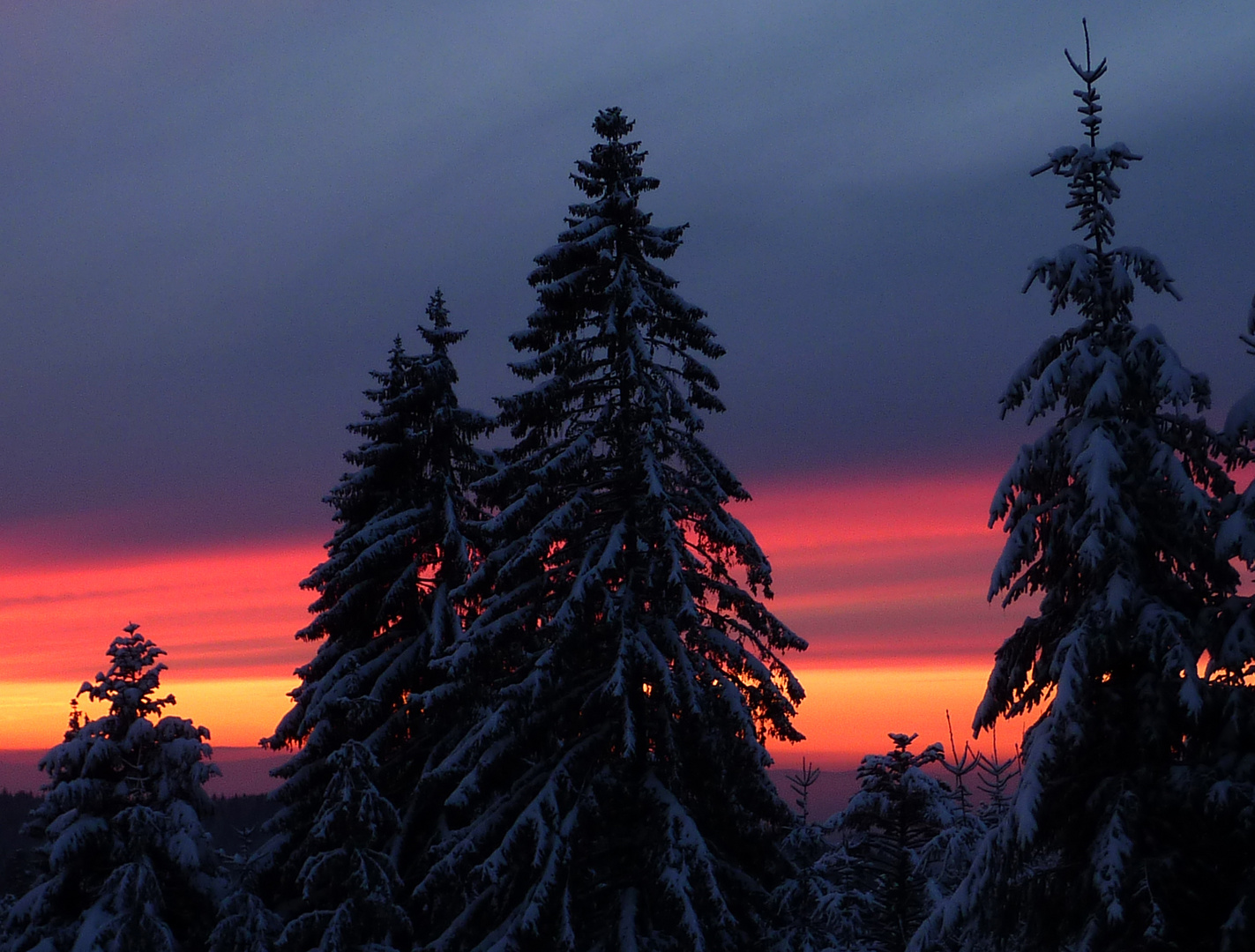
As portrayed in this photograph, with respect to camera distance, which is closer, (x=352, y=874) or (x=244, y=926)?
(x=352, y=874)

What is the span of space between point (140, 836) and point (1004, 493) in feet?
64.6

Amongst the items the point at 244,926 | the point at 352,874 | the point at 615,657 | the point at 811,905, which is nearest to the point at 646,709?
the point at 615,657

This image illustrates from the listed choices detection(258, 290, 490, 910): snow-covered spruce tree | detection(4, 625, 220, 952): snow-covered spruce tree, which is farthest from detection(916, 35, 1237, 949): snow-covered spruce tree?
detection(4, 625, 220, 952): snow-covered spruce tree

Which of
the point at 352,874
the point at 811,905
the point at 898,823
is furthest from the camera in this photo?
the point at 898,823

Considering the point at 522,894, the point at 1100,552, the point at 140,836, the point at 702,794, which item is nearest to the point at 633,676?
the point at 702,794

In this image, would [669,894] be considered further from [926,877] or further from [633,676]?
[926,877]

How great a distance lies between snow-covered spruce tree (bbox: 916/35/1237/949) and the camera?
50.2ft

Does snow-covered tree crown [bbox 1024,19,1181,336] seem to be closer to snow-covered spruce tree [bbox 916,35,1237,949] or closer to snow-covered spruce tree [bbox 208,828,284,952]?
snow-covered spruce tree [bbox 916,35,1237,949]

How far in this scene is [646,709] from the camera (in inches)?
796

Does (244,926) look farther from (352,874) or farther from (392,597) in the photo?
(392,597)

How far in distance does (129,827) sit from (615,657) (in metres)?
13.3

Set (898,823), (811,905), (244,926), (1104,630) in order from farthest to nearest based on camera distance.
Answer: (898,823) < (244,926) < (811,905) < (1104,630)

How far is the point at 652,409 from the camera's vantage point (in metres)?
20.4

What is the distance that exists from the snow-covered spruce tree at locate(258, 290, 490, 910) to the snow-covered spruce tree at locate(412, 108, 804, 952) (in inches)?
192
